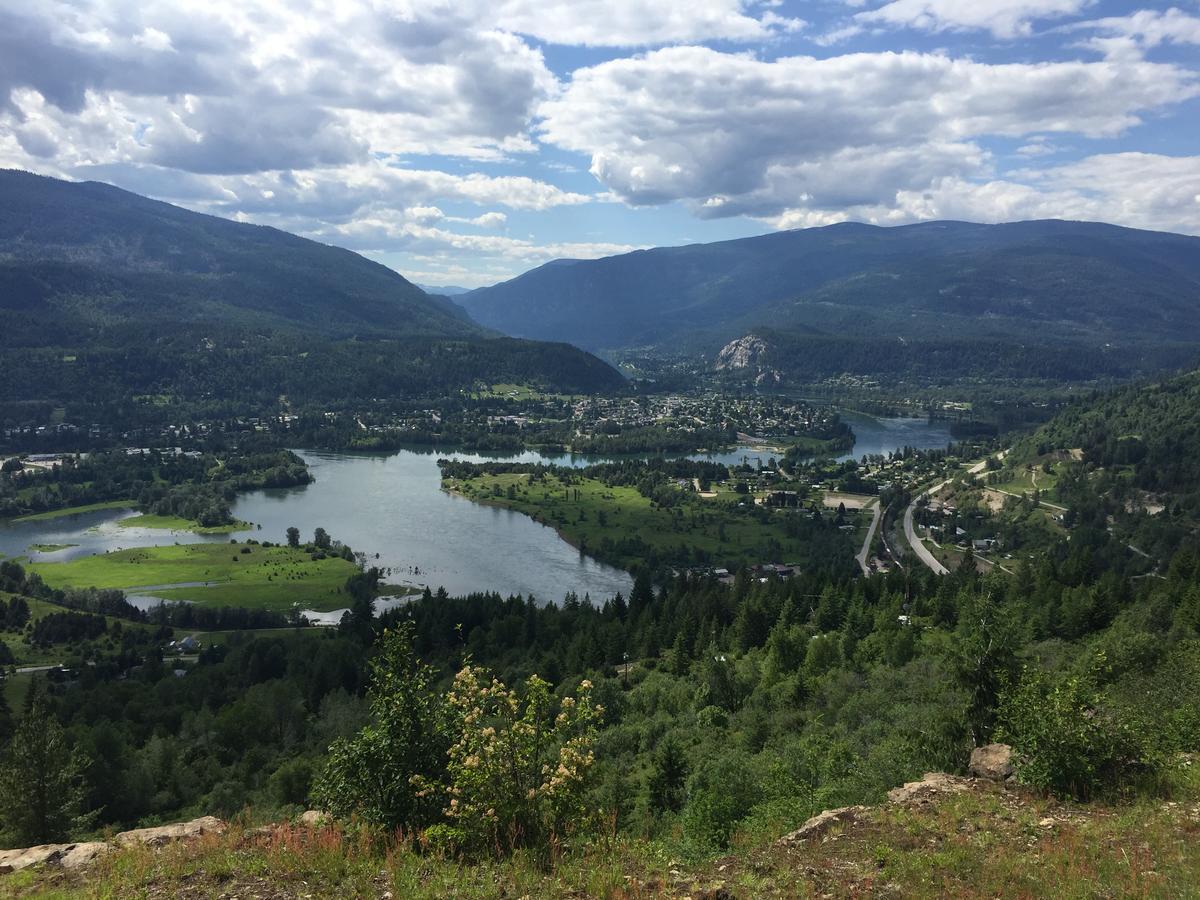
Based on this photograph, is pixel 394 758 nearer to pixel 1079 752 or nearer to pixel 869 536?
pixel 1079 752

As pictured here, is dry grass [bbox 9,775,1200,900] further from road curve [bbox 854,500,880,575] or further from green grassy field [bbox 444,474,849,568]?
green grassy field [bbox 444,474,849,568]

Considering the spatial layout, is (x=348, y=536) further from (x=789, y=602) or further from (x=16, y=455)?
(x=16, y=455)

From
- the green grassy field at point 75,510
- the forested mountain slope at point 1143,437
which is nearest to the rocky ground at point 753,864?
the forested mountain slope at point 1143,437

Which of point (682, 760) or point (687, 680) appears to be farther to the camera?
point (687, 680)

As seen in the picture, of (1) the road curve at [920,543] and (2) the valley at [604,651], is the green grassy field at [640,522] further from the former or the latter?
(1) the road curve at [920,543]

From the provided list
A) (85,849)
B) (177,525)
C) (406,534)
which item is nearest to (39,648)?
(406,534)

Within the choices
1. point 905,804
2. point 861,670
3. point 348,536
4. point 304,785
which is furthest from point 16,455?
point 905,804

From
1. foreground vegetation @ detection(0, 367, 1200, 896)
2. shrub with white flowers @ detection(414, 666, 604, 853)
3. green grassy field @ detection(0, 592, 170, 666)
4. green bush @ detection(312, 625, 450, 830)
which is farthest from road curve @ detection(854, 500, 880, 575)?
green bush @ detection(312, 625, 450, 830)
